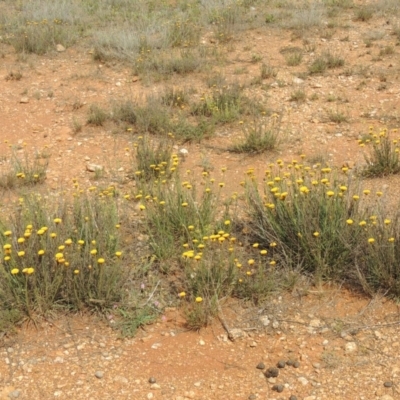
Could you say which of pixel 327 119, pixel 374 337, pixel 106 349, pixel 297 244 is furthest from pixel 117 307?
pixel 327 119

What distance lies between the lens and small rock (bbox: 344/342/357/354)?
3.18 m

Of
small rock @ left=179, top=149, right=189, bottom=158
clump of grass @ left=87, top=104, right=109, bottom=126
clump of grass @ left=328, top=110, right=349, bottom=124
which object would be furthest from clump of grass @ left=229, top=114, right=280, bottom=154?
clump of grass @ left=87, top=104, right=109, bottom=126

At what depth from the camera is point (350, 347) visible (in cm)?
321

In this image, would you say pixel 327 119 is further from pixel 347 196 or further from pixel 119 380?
pixel 119 380

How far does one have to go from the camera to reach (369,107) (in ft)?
22.4

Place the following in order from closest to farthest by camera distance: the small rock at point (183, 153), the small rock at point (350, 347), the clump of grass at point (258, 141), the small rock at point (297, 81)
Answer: the small rock at point (350, 347), the clump of grass at point (258, 141), the small rock at point (183, 153), the small rock at point (297, 81)

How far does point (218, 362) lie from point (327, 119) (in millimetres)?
4068

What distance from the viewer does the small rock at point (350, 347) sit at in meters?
3.18

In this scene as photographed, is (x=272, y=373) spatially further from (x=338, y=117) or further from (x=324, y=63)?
(x=324, y=63)

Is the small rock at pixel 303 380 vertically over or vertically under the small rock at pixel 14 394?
under

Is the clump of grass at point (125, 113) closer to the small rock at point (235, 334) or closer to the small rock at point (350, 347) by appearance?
the small rock at point (235, 334)

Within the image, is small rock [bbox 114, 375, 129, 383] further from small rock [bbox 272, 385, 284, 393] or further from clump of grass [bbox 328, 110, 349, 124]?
clump of grass [bbox 328, 110, 349, 124]

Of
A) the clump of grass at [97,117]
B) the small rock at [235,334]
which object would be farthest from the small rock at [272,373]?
the clump of grass at [97,117]

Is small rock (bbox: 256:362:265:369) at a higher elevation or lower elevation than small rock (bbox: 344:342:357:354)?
lower
